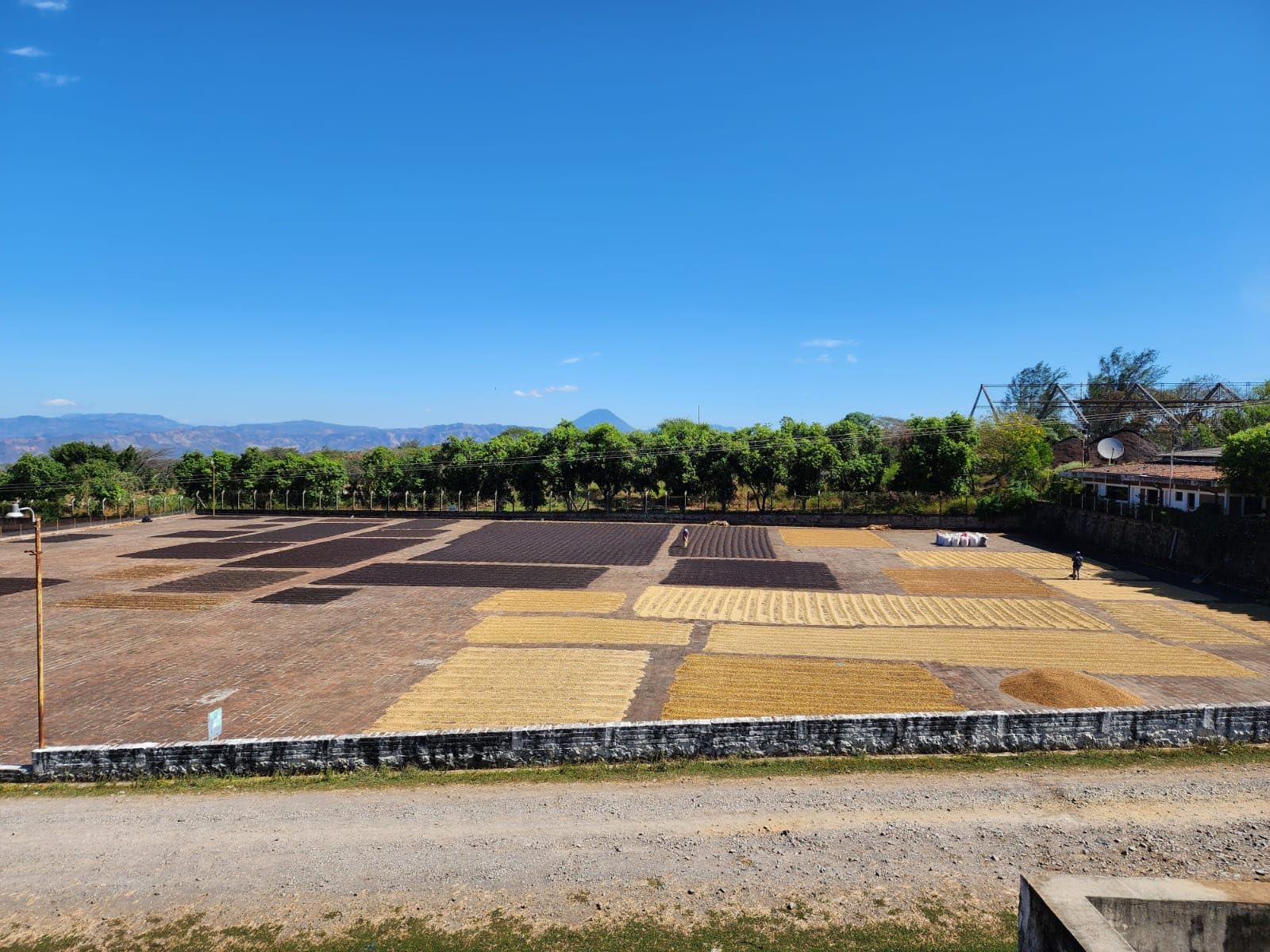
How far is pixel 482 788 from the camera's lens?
14.1 meters

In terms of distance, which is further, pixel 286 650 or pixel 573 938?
pixel 286 650

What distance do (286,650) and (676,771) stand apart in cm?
1567

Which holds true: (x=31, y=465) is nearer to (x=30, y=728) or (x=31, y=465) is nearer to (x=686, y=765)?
(x=30, y=728)

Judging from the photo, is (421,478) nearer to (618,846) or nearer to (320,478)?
(320,478)

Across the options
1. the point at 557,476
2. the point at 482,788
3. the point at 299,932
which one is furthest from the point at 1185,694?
the point at 557,476

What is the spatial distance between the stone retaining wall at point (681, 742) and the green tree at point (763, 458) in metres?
47.7

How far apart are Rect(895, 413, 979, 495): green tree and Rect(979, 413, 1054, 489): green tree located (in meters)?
3.66

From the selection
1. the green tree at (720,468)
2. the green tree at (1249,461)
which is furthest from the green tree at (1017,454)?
the green tree at (1249,461)

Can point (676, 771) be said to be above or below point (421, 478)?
below

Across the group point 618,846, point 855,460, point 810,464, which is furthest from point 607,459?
point 618,846

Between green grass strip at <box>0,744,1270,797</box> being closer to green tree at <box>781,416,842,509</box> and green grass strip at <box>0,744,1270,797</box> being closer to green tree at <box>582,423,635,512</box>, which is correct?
green tree at <box>781,416,842,509</box>

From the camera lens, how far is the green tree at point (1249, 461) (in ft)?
104

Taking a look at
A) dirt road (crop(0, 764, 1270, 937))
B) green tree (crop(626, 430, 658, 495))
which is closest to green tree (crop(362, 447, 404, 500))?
green tree (crop(626, 430, 658, 495))

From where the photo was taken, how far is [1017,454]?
202ft
